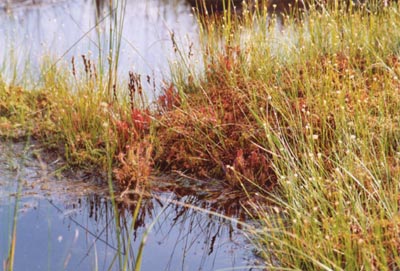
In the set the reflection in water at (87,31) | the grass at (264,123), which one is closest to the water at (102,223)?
the grass at (264,123)

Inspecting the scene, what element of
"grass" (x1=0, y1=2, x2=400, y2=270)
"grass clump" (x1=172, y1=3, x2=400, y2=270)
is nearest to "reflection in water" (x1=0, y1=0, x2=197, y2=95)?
"grass" (x1=0, y1=2, x2=400, y2=270)

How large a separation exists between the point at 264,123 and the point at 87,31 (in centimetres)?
491

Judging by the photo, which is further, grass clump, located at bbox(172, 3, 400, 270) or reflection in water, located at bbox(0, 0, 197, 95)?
reflection in water, located at bbox(0, 0, 197, 95)

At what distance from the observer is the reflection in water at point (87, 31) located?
7102 millimetres

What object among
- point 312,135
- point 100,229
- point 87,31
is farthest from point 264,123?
point 87,31

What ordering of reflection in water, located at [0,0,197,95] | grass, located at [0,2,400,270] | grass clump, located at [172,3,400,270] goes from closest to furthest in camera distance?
grass clump, located at [172,3,400,270], grass, located at [0,2,400,270], reflection in water, located at [0,0,197,95]

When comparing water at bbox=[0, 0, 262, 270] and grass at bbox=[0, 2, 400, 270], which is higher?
grass at bbox=[0, 2, 400, 270]

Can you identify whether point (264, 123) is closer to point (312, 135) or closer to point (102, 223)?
point (312, 135)

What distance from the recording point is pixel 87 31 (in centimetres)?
828

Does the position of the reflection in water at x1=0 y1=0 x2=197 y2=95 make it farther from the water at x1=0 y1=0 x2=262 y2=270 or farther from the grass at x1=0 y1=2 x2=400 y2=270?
the water at x1=0 y1=0 x2=262 y2=270

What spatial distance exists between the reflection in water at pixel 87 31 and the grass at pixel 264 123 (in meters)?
0.84

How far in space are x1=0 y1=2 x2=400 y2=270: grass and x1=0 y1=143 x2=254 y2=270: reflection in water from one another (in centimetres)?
21

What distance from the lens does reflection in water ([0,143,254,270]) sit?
365cm

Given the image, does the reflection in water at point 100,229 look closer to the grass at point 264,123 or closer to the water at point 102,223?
the water at point 102,223
